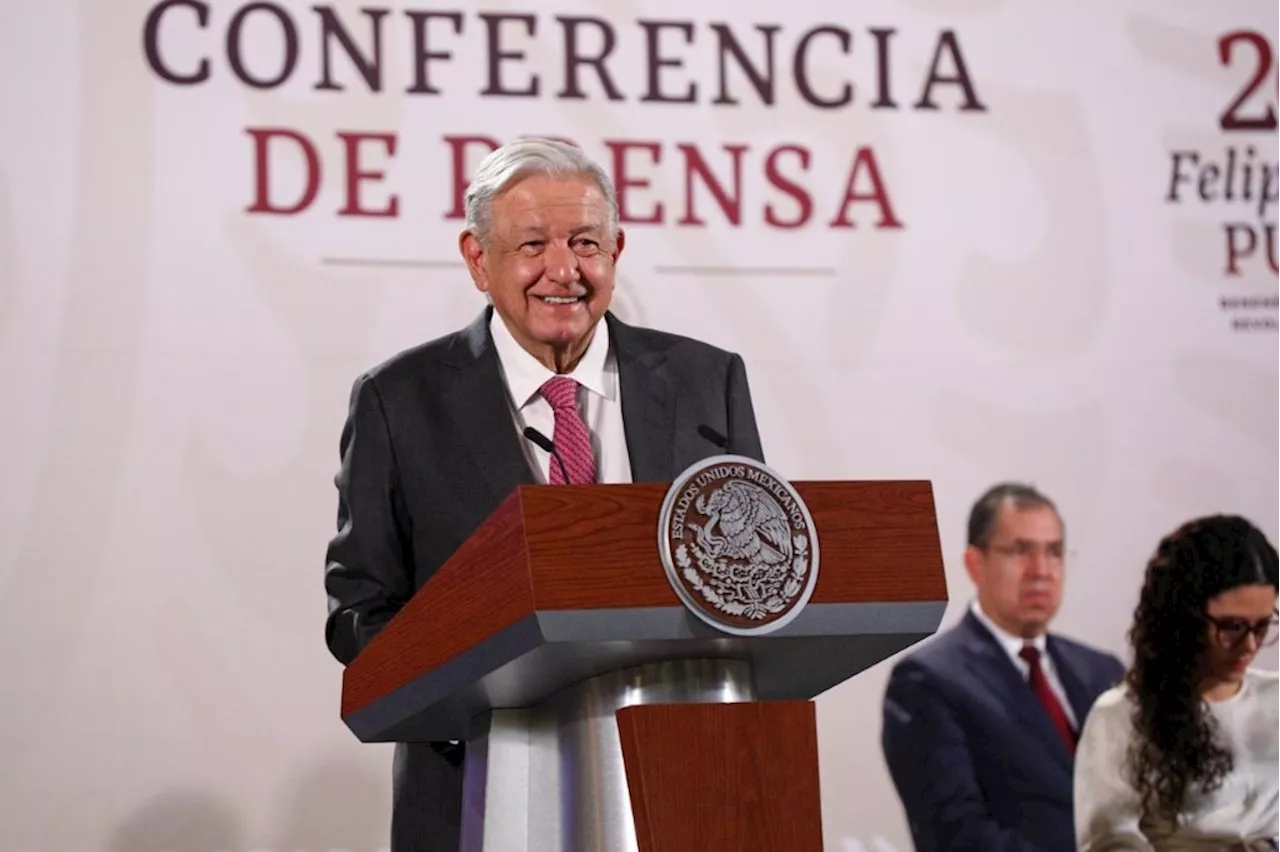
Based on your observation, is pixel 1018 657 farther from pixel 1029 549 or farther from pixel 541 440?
pixel 541 440

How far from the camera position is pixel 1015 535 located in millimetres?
3838

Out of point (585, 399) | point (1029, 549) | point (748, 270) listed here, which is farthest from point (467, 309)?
point (585, 399)

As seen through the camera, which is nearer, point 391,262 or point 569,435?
point 569,435

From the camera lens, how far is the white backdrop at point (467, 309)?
3434mm

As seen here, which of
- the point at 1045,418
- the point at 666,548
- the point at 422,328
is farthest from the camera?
the point at 1045,418

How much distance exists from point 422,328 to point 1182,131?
178cm

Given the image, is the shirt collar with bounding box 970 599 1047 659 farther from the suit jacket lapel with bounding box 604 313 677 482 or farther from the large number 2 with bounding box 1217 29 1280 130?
the suit jacket lapel with bounding box 604 313 677 482

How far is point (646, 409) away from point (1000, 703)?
6.45 feet

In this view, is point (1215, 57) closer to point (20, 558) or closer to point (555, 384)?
point (555, 384)

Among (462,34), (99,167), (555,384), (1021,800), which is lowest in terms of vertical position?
(1021,800)

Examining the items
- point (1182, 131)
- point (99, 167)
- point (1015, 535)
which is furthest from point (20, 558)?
point (1182, 131)

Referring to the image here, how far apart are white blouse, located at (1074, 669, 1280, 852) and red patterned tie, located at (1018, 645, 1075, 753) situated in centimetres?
4

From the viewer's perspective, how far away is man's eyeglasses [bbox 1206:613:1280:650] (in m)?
3.96

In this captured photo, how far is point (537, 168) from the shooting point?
7.04 feet
